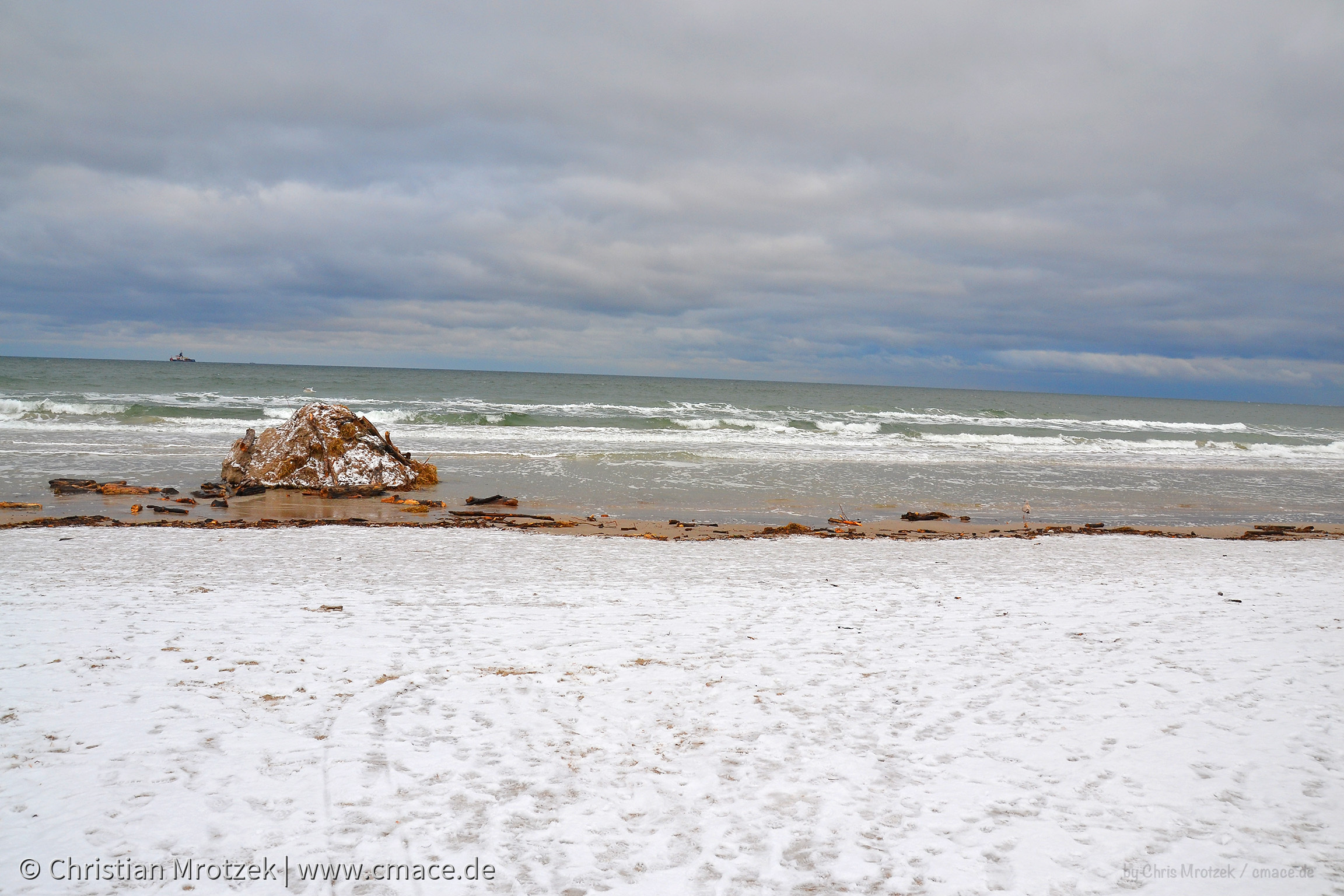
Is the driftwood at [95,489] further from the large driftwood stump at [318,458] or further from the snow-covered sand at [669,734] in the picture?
the snow-covered sand at [669,734]

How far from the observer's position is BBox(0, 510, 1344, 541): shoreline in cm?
1038

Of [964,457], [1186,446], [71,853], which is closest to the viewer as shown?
[71,853]

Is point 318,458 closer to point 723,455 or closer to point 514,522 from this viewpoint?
point 514,522

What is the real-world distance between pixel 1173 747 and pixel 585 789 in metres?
3.39

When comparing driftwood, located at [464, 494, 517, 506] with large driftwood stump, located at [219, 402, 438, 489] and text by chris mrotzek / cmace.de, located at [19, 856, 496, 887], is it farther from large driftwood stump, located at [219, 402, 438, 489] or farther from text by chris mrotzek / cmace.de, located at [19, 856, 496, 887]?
text by chris mrotzek / cmace.de, located at [19, 856, 496, 887]

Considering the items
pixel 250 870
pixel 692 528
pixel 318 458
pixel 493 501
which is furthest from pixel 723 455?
pixel 250 870

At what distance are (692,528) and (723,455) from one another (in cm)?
1109

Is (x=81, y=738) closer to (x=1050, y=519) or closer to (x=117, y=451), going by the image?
(x=1050, y=519)

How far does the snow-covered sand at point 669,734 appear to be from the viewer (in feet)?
9.95

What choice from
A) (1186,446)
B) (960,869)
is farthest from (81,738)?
(1186,446)

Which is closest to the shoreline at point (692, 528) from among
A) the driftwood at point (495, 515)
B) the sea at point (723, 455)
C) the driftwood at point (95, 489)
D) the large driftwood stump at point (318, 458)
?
the driftwood at point (495, 515)

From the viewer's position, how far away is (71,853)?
284cm

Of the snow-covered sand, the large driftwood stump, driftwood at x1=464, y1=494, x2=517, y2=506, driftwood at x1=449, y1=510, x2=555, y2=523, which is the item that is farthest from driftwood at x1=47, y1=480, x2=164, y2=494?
the snow-covered sand

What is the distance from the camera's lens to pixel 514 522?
1153cm
